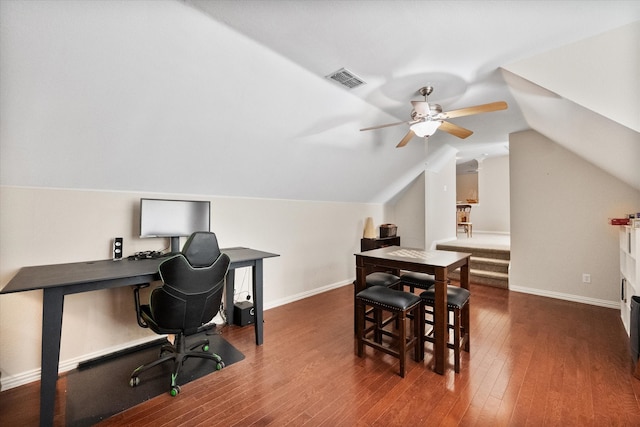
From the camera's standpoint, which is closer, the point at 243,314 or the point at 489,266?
the point at 243,314

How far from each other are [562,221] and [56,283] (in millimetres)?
5766

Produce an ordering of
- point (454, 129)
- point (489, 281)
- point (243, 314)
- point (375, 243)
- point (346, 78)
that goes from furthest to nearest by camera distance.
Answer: point (375, 243)
point (489, 281)
point (243, 314)
point (454, 129)
point (346, 78)

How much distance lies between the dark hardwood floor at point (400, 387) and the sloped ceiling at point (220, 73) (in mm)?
1826

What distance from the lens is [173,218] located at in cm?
261

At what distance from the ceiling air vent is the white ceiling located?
0.06m

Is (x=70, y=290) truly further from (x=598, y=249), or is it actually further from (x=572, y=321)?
(x=598, y=249)

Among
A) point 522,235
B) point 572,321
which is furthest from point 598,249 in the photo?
point 572,321

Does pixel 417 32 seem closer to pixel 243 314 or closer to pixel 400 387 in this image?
pixel 400 387

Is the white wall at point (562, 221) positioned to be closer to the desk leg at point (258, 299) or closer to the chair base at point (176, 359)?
the desk leg at point (258, 299)

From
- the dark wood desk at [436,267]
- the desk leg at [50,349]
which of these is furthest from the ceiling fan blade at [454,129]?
the desk leg at [50,349]

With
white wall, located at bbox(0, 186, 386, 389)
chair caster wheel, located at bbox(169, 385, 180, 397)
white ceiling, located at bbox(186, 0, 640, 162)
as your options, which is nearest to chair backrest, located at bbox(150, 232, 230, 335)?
chair caster wheel, located at bbox(169, 385, 180, 397)

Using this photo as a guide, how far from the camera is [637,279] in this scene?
2.45 metres

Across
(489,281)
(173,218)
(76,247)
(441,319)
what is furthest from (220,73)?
(489,281)

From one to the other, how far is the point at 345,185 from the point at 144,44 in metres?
3.10
